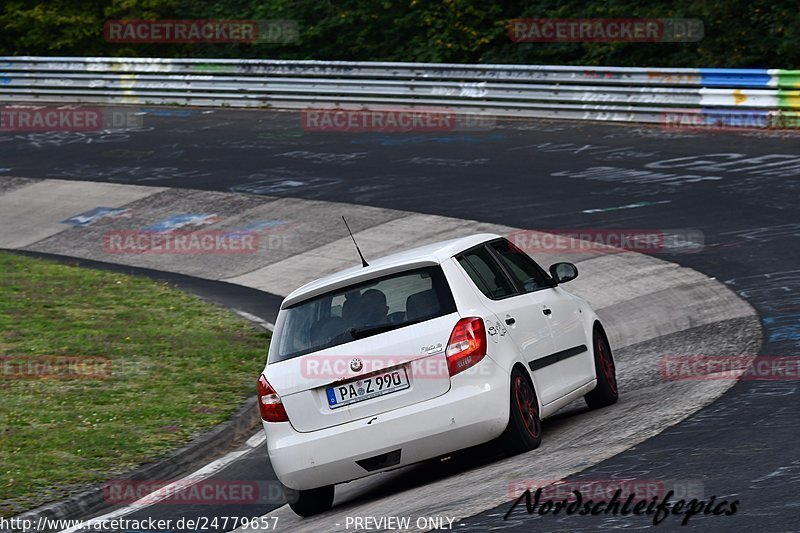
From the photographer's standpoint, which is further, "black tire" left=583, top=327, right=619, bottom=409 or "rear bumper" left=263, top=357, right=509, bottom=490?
"black tire" left=583, top=327, right=619, bottom=409

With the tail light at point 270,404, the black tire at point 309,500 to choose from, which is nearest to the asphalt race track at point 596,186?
the black tire at point 309,500

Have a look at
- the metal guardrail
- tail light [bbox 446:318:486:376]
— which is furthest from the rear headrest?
the metal guardrail

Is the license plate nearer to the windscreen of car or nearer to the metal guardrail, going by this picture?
the windscreen of car

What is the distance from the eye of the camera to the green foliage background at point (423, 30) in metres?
30.1

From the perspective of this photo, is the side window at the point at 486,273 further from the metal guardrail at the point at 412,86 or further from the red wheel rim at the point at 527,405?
the metal guardrail at the point at 412,86

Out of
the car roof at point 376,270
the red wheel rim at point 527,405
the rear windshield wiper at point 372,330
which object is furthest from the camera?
the car roof at point 376,270

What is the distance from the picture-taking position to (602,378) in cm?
984

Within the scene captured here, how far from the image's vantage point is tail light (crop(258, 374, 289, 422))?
27.0 ft

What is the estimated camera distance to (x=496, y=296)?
8781 mm

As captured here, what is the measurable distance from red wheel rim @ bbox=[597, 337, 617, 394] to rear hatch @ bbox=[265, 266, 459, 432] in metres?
2.06

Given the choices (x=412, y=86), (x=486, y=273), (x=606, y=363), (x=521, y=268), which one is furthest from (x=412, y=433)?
(x=412, y=86)

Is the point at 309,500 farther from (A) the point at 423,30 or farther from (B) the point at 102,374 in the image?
(A) the point at 423,30

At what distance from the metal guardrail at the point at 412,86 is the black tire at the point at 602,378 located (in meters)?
14.5

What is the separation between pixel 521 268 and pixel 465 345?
183 centimetres
